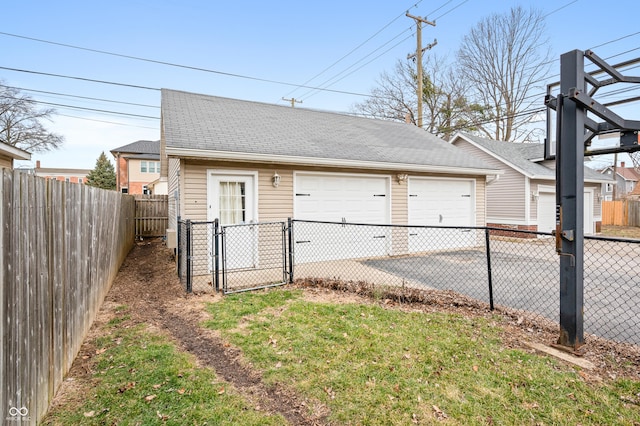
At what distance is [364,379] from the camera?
2.75m

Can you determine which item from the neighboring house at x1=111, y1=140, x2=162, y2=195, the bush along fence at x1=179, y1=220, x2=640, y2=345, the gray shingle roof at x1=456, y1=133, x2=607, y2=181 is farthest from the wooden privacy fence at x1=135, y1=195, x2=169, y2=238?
the neighboring house at x1=111, y1=140, x2=162, y2=195

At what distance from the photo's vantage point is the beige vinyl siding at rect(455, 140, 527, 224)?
13688mm

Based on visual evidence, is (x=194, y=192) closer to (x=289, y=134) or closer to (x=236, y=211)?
(x=236, y=211)

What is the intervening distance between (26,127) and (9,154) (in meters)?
19.8

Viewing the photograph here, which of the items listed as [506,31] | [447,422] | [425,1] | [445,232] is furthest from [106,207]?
[506,31]

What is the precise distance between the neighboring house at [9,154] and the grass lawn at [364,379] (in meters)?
7.75

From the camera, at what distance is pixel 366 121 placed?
12.5m

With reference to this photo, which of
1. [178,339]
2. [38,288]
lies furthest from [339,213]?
[38,288]

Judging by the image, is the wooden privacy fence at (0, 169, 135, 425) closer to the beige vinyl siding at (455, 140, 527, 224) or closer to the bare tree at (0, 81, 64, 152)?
the beige vinyl siding at (455, 140, 527, 224)

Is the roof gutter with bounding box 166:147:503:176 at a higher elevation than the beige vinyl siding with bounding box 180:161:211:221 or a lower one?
higher

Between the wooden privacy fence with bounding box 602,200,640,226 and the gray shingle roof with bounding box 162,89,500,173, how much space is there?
15.4 metres

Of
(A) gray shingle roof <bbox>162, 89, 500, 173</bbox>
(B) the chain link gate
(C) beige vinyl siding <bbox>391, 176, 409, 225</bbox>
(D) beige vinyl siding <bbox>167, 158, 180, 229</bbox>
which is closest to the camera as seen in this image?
(B) the chain link gate

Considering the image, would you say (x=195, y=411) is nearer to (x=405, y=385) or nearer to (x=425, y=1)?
(x=405, y=385)

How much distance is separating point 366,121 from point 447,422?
11382 millimetres
